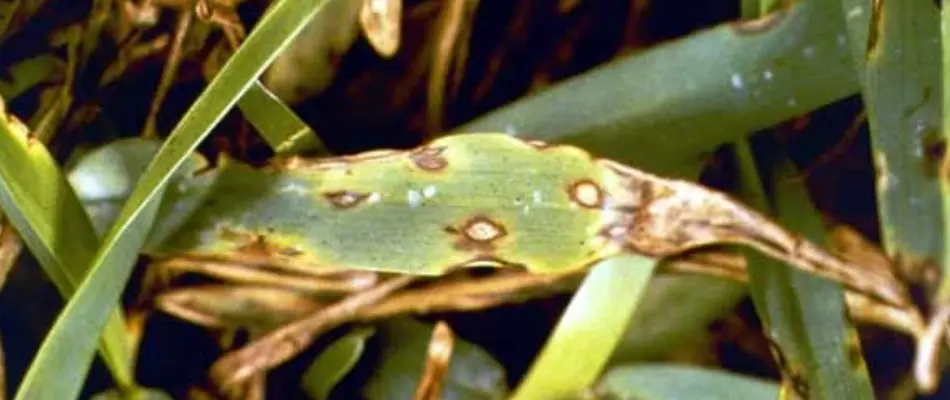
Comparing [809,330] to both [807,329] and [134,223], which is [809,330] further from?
[134,223]

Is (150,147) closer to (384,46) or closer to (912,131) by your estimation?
(384,46)

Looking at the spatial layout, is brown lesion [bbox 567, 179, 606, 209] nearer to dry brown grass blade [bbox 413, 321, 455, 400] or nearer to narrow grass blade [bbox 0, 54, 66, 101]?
dry brown grass blade [bbox 413, 321, 455, 400]

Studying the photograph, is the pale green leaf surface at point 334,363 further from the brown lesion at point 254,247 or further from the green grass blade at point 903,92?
the green grass blade at point 903,92

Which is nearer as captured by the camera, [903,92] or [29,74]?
[903,92]

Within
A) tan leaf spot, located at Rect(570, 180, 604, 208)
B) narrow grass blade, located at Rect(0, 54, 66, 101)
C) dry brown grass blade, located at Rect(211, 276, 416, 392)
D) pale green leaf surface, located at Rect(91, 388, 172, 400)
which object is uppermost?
narrow grass blade, located at Rect(0, 54, 66, 101)

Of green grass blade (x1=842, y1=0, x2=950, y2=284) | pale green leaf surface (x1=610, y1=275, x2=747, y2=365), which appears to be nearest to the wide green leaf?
green grass blade (x1=842, y1=0, x2=950, y2=284)

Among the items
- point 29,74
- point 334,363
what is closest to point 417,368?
point 334,363
